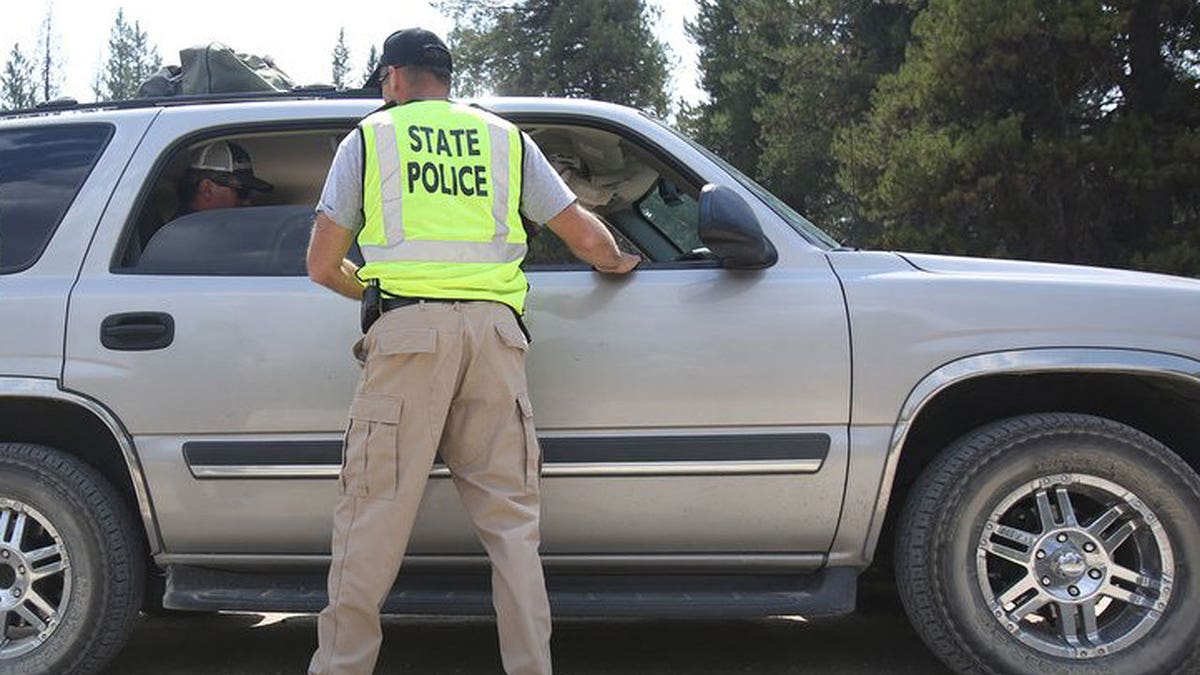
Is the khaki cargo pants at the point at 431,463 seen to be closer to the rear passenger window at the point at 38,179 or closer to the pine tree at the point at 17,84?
the rear passenger window at the point at 38,179

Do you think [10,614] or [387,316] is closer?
[387,316]

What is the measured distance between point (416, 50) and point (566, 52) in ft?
107

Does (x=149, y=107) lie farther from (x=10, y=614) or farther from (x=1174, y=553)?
(x=1174, y=553)

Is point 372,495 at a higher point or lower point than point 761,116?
lower

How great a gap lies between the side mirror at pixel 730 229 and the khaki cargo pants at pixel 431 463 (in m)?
0.64

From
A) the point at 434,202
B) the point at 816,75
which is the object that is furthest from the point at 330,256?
the point at 816,75

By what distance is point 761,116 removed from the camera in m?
23.7

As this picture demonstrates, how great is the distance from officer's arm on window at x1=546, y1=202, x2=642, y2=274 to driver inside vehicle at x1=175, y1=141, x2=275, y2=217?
1199 millimetres

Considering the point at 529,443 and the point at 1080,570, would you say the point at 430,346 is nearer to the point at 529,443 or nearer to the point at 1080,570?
the point at 529,443

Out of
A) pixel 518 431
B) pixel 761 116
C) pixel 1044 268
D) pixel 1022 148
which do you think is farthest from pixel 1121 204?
pixel 518 431

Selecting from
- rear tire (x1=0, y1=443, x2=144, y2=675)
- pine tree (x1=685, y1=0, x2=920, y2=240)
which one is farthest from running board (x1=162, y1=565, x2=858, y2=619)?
pine tree (x1=685, y1=0, x2=920, y2=240)

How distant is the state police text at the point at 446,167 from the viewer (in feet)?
9.68

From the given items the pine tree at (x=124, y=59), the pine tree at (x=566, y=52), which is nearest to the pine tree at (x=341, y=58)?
the pine tree at (x=124, y=59)

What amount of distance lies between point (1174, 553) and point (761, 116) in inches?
834
